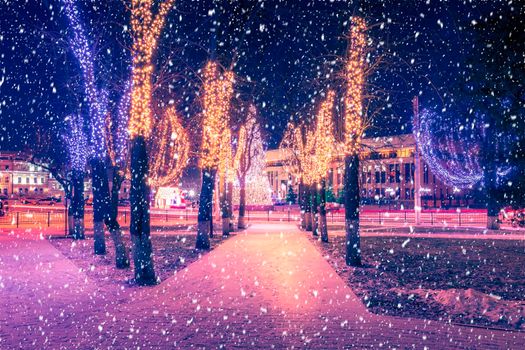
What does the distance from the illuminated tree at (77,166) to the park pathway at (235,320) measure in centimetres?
997

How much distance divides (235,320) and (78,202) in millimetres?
17168

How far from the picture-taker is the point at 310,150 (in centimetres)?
2931

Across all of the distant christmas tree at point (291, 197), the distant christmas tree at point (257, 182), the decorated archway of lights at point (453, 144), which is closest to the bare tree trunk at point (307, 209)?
the decorated archway of lights at point (453, 144)

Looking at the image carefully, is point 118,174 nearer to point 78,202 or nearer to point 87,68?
point 87,68

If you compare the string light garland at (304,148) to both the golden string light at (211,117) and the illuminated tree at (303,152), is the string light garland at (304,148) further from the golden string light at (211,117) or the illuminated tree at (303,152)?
the golden string light at (211,117)

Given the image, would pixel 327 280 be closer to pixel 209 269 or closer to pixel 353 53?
pixel 209 269

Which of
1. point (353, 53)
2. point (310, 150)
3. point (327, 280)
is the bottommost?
point (327, 280)

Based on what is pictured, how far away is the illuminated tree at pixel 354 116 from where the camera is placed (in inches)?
640

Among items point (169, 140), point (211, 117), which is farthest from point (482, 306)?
point (169, 140)

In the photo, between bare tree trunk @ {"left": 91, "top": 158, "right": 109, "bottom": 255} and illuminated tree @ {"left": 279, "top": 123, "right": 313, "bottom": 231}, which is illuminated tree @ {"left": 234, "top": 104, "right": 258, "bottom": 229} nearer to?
illuminated tree @ {"left": 279, "top": 123, "right": 313, "bottom": 231}

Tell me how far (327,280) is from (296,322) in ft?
14.5

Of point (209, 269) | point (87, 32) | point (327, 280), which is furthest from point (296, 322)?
point (87, 32)

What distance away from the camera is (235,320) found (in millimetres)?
8125

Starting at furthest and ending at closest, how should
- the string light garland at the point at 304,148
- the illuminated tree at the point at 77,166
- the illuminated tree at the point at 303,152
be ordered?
the illuminated tree at the point at 303,152 → the string light garland at the point at 304,148 → the illuminated tree at the point at 77,166
